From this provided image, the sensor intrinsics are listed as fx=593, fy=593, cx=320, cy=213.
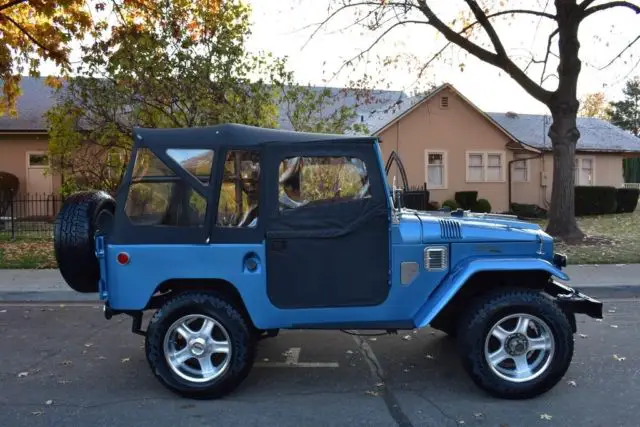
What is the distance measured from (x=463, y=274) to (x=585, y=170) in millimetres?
28502

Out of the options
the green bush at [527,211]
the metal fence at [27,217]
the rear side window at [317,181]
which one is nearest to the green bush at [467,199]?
the green bush at [527,211]

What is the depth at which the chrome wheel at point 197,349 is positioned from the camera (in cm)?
454

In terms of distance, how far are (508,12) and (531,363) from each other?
13654 mm

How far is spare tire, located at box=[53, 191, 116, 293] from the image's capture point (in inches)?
187

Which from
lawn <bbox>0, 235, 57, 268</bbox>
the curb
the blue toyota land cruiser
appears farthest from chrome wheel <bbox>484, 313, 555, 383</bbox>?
lawn <bbox>0, 235, 57, 268</bbox>

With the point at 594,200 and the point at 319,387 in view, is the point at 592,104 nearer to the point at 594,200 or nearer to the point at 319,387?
the point at 594,200

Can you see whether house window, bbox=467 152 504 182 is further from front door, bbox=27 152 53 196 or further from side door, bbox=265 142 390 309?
side door, bbox=265 142 390 309

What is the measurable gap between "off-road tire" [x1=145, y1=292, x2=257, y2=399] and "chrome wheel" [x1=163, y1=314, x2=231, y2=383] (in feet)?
0.11

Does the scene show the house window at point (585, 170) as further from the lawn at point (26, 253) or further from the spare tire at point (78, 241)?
the spare tire at point (78, 241)

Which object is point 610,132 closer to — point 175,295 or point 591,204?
point 591,204

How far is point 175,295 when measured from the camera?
468 centimetres

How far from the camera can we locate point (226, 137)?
4570 mm

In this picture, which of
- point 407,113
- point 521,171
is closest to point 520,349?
point 407,113

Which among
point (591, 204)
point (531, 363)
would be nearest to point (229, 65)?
point (531, 363)
